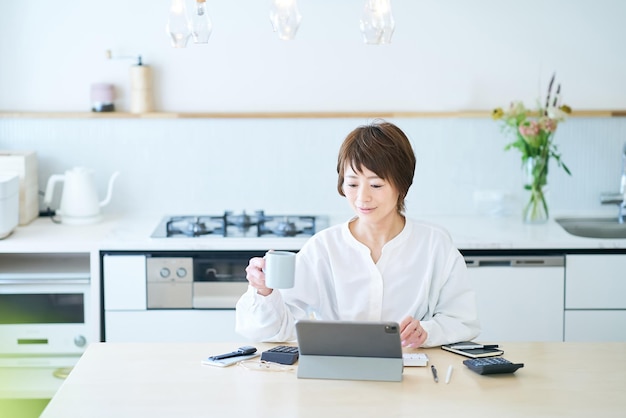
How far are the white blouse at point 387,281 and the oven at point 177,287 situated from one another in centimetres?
101

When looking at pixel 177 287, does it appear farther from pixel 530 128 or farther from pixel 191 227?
pixel 530 128

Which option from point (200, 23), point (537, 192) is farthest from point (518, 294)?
point (200, 23)

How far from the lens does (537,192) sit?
A: 455 centimetres

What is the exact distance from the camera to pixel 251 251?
417cm

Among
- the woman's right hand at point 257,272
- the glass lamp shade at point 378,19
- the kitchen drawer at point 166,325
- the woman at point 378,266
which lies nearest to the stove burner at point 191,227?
the kitchen drawer at point 166,325

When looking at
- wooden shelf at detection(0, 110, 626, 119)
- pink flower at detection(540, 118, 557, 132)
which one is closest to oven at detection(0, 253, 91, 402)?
wooden shelf at detection(0, 110, 626, 119)

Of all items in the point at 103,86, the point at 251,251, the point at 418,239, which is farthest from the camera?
the point at 103,86

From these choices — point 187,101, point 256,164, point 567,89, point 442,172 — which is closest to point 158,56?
point 187,101

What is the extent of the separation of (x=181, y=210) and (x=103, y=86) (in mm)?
686

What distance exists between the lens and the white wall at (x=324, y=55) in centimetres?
464

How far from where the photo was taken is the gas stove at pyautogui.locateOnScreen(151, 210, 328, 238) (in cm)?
429

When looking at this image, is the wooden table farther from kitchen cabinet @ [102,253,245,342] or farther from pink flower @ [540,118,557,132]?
pink flower @ [540,118,557,132]

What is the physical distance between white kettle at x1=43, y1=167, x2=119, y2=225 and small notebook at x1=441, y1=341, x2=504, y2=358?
215 cm

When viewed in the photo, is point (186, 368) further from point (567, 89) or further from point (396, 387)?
point (567, 89)
